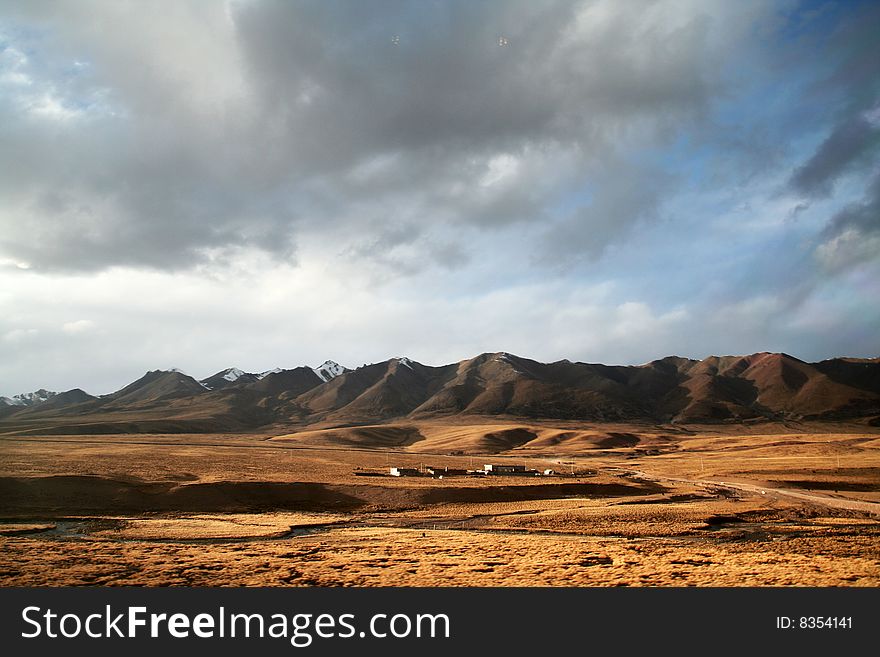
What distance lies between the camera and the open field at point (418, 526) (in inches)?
859

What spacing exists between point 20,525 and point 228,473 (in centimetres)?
3158

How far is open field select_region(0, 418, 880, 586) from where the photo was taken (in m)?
21.8

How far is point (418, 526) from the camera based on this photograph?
131 ft

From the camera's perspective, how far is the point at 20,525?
118ft
